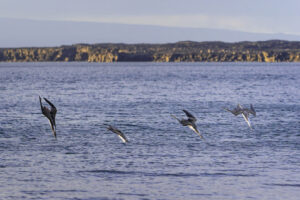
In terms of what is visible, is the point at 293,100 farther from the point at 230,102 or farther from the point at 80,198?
the point at 80,198

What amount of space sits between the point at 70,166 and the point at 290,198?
887cm

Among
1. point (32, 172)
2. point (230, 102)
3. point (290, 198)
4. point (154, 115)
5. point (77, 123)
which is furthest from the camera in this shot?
point (230, 102)

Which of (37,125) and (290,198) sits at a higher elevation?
(290,198)

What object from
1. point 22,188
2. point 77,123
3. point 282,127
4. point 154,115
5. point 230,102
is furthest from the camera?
point 230,102

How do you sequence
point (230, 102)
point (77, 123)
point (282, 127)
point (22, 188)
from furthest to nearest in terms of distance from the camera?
point (230, 102), point (77, 123), point (282, 127), point (22, 188)

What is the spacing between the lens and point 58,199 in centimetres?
1764

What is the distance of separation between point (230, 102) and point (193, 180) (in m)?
42.4

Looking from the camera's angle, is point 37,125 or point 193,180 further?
point 37,125

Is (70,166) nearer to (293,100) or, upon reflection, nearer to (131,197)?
(131,197)

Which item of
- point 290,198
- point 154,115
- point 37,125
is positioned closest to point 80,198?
point 290,198

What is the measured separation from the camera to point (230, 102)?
6184 cm

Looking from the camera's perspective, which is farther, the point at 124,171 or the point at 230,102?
the point at 230,102

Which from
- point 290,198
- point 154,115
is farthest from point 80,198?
point 154,115

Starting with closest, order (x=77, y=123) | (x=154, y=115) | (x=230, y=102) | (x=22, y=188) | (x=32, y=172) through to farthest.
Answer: (x=22, y=188)
(x=32, y=172)
(x=77, y=123)
(x=154, y=115)
(x=230, y=102)
